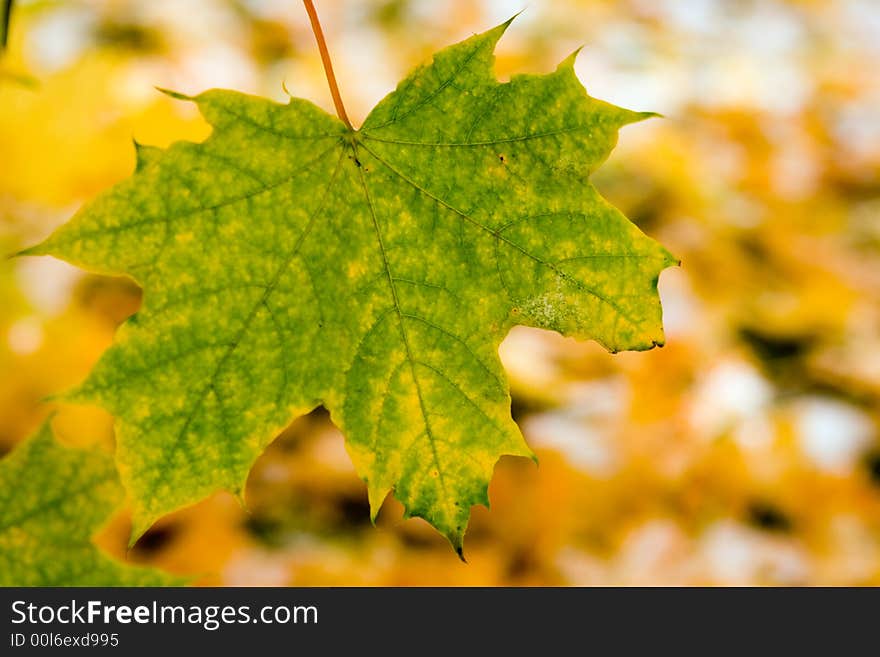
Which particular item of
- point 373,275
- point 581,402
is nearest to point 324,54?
point 373,275

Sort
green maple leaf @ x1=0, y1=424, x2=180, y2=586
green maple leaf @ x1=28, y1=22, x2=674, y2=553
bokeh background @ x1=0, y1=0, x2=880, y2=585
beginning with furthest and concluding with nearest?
bokeh background @ x1=0, y1=0, x2=880, y2=585
green maple leaf @ x1=0, y1=424, x2=180, y2=586
green maple leaf @ x1=28, y1=22, x2=674, y2=553

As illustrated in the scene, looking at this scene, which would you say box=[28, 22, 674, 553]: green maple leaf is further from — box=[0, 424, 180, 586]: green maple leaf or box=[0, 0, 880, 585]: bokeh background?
box=[0, 0, 880, 585]: bokeh background

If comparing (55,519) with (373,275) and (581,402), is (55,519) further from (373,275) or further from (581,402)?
(581,402)

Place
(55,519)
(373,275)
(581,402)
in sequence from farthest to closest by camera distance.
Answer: (581,402) → (55,519) → (373,275)

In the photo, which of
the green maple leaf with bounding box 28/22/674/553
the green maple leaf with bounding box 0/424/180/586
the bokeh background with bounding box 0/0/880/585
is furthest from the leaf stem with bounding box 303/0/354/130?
the bokeh background with bounding box 0/0/880/585

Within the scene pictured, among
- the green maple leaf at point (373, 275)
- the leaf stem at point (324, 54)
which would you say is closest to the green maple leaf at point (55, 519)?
the green maple leaf at point (373, 275)

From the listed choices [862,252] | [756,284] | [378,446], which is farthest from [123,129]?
[862,252]

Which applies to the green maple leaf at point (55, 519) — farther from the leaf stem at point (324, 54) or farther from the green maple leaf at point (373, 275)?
the leaf stem at point (324, 54)
